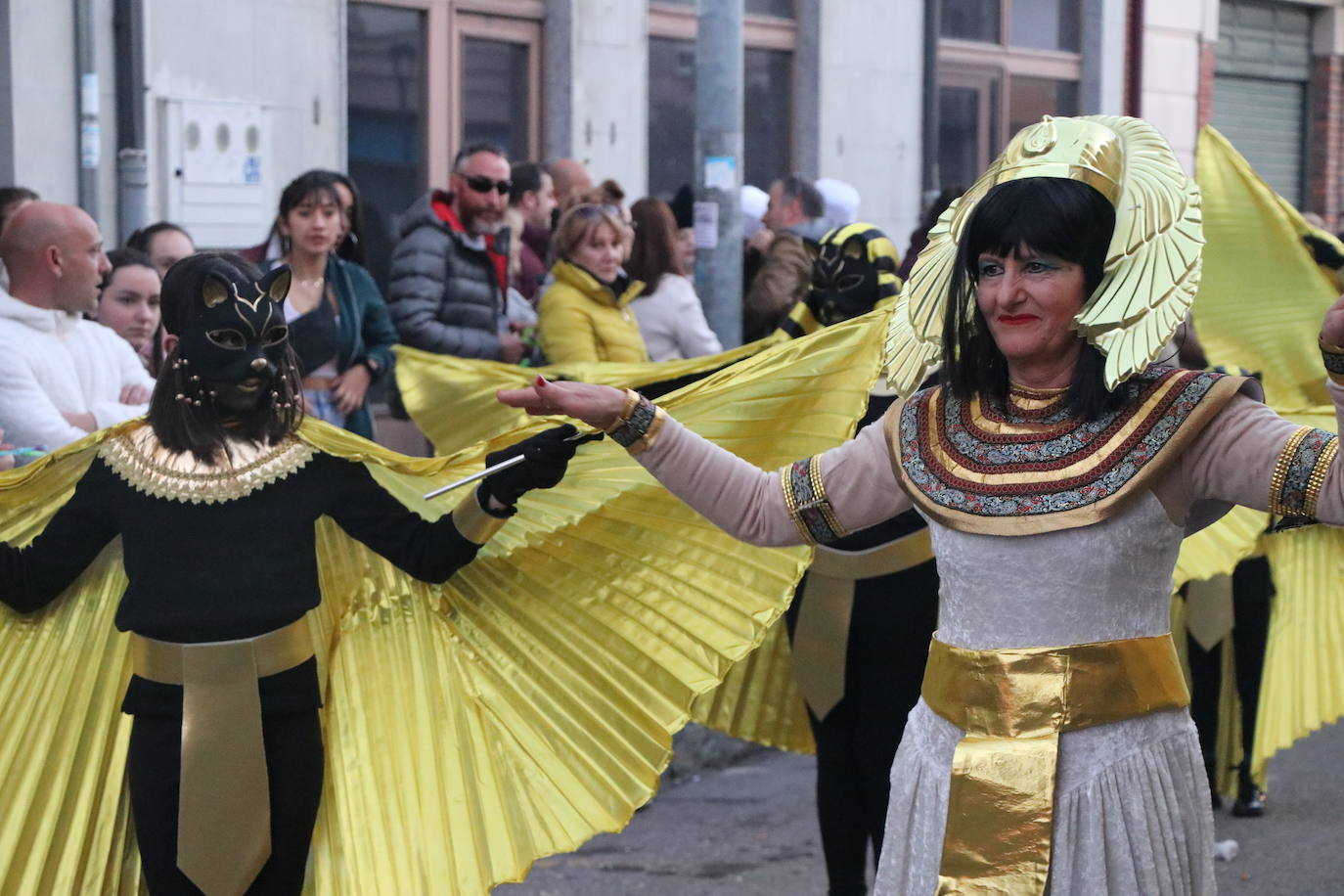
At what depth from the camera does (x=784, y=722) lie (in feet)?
15.6

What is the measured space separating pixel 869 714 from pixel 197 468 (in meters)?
1.75

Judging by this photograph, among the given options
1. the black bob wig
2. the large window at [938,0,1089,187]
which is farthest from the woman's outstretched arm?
the large window at [938,0,1089,187]

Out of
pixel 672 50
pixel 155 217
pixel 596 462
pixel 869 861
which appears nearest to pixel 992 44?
pixel 672 50

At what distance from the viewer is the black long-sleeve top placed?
3.38 meters

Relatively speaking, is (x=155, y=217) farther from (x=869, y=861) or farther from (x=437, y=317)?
(x=869, y=861)

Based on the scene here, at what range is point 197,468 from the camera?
135 inches

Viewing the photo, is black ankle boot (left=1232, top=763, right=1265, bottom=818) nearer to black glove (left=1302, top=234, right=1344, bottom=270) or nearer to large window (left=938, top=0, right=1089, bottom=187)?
black glove (left=1302, top=234, right=1344, bottom=270)

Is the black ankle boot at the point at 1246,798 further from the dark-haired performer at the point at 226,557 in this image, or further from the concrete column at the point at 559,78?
the concrete column at the point at 559,78

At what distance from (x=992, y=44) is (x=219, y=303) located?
12.2 metres

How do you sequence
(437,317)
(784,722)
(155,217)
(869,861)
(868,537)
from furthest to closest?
1. (155,217)
2. (437,317)
3. (869,861)
4. (784,722)
5. (868,537)

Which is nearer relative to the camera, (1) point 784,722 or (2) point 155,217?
(1) point 784,722

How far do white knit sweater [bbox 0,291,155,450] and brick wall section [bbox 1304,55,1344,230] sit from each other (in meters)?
15.8

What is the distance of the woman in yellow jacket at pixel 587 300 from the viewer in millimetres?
6016

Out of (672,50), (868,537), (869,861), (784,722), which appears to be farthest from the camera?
(672,50)
